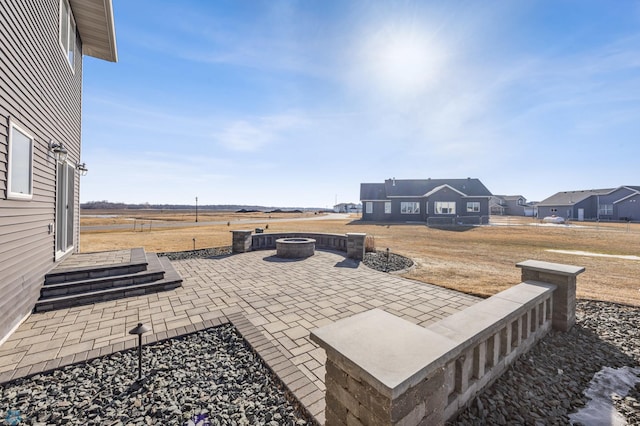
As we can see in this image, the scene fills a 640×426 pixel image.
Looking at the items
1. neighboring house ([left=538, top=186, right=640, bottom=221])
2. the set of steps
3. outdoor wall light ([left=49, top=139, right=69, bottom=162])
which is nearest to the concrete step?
the set of steps

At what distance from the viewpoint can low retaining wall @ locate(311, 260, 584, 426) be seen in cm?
158

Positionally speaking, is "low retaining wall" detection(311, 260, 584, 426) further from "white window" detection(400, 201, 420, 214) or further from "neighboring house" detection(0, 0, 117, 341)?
"white window" detection(400, 201, 420, 214)

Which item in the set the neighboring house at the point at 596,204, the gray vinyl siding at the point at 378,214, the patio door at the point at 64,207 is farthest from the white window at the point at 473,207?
the patio door at the point at 64,207

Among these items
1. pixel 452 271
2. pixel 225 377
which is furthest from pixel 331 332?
pixel 452 271

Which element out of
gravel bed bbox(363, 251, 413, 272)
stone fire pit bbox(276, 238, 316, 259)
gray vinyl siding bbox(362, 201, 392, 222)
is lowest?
gravel bed bbox(363, 251, 413, 272)

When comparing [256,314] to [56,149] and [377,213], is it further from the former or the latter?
[377,213]

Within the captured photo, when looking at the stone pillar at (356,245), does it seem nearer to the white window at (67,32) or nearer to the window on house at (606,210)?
the white window at (67,32)

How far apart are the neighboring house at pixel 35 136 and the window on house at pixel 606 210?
57.6 metres

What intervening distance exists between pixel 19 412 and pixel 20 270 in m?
2.97

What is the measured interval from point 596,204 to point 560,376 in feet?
178

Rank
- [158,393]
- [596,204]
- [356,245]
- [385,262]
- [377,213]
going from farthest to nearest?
[596,204]
[377,213]
[356,245]
[385,262]
[158,393]

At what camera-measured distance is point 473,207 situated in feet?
104

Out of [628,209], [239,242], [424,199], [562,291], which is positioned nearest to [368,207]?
[424,199]

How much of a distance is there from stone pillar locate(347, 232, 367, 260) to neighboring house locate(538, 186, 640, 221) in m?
47.6
